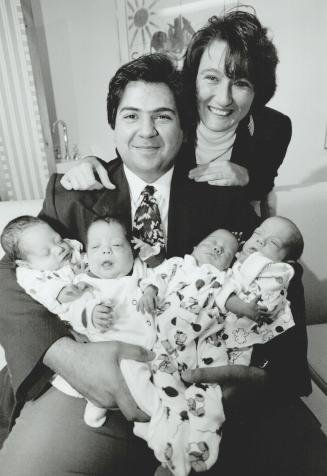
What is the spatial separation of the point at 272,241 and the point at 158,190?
468 millimetres

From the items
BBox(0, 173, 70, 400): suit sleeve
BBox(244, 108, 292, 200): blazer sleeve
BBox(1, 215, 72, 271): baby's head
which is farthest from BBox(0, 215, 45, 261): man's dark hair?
BBox(244, 108, 292, 200): blazer sleeve

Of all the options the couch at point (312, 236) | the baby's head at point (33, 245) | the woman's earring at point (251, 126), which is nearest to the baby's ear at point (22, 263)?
the baby's head at point (33, 245)

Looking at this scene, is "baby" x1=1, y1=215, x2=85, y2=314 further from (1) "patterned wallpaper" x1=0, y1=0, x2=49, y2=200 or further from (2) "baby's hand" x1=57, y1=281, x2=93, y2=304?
(1) "patterned wallpaper" x1=0, y1=0, x2=49, y2=200

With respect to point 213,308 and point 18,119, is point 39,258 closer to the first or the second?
point 213,308

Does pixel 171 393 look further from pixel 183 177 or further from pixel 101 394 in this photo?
pixel 183 177

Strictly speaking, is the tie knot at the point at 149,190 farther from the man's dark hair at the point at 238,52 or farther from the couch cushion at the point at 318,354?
the couch cushion at the point at 318,354

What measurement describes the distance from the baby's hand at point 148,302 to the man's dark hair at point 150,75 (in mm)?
629

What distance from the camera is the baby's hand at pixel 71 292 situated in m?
1.02

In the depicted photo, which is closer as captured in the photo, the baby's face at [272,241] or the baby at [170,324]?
the baby at [170,324]

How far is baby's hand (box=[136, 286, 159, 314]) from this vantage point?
979 millimetres

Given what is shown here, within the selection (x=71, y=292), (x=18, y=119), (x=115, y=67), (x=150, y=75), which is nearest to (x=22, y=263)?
(x=71, y=292)

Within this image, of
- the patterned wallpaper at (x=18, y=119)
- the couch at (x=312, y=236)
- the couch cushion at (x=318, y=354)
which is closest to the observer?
the couch cushion at (x=318, y=354)

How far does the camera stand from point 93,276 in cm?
110

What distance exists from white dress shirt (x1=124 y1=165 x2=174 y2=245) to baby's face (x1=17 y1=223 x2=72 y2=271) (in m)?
0.31
